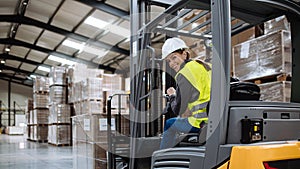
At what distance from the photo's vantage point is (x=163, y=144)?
238 centimetres

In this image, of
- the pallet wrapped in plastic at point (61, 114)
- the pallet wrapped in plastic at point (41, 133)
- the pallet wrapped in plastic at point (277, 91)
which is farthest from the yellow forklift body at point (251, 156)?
the pallet wrapped in plastic at point (41, 133)

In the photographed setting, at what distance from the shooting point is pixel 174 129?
2330 mm

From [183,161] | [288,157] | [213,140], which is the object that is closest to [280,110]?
[288,157]

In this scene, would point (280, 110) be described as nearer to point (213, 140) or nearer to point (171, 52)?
point (213, 140)

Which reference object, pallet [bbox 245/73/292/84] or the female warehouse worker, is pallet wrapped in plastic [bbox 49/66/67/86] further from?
the female warehouse worker

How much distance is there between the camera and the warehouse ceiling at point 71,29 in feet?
34.3

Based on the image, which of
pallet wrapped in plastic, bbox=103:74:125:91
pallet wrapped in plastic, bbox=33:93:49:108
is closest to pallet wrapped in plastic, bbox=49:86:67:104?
pallet wrapped in plastic, bbox=33:93:49:108

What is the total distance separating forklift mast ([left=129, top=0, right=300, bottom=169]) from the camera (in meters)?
1.76

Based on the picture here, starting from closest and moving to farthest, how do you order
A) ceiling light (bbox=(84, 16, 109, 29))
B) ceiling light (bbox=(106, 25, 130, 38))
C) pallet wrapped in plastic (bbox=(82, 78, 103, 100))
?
1. pallet wrapped in plastic (bbox=(82, 78, 103, 100))
2. ceiling light (bbox=(84, 16, 109, 29))
3. ceiling light (bbox=(106, 25, 130, 38))

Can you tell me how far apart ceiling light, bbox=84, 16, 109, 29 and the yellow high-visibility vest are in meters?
9.49

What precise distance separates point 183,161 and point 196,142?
0.68 ft

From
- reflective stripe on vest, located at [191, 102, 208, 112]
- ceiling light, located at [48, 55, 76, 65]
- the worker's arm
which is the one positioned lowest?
reflective stripe on vest, located at [191, 102, 208, 112]

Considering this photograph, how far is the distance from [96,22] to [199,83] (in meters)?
9.82

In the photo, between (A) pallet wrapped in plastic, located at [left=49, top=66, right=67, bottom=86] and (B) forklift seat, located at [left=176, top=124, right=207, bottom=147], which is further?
(A) pallet wrapped in plastic, located at [left=49, top=66, right=67, bottom=86]
